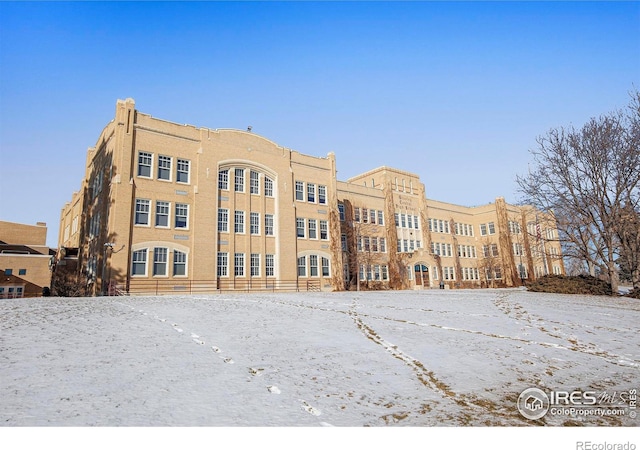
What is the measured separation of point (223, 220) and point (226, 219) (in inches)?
10.3

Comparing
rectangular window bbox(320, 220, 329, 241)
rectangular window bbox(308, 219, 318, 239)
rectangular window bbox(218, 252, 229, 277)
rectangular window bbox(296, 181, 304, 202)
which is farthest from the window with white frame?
rectangular window bbox(320, 220, 329, 241)

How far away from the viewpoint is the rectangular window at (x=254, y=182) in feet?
105

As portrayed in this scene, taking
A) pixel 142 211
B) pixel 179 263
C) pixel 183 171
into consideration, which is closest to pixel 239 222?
pixel 183 171

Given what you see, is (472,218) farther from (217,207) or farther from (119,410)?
(119,410)

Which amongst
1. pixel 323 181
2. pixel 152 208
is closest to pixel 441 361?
pixel 152 208

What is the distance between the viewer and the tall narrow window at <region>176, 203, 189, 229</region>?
2766cm

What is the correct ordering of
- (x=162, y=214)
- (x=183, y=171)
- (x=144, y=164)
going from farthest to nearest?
(x=183, y=171), (x=162, y=214), (x=144, y=164)

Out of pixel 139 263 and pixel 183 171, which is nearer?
pixel 139 263

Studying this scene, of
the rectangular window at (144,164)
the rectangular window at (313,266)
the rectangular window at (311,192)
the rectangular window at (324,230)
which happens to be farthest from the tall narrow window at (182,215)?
the rectangular window at (324,230)

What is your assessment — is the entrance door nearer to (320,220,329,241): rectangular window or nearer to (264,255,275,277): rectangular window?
(320,220,329,241): rectangular window

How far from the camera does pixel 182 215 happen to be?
2786cm

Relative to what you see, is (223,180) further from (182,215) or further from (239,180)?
(182,215)

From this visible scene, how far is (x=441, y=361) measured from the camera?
7988 millimetres

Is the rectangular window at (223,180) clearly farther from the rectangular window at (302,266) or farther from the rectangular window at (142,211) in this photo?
the rectangular window at (302,266)
